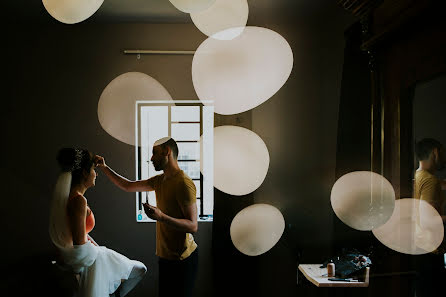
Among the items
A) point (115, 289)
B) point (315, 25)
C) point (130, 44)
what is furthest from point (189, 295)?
point (315, 25)

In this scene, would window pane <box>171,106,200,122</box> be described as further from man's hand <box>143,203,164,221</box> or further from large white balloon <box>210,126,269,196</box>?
man's hand <box>143,203,164,221</box>

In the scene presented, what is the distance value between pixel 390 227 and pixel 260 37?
2.87 m

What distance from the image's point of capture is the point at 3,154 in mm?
3906

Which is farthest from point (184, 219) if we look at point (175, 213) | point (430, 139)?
point (430, 139)

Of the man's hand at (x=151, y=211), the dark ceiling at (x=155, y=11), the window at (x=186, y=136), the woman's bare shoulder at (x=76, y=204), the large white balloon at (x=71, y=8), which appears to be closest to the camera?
the man's hand at (x=151, y=211)

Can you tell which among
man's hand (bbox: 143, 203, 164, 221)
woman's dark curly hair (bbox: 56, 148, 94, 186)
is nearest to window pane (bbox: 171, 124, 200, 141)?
woman's dark curly hair (bbox: 56, 148, 94, 186)

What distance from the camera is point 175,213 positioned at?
2521 mm

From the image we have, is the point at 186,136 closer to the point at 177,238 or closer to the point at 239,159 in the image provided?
the point at 239,159

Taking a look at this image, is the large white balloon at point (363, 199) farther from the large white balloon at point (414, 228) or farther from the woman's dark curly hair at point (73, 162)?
the woman's dark curly hair at point (73, 162)

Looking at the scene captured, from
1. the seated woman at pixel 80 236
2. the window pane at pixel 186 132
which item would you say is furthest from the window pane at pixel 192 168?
the seated woman at pixel 80 236

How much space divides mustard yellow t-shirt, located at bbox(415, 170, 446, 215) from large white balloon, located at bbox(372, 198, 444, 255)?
2 centimetres

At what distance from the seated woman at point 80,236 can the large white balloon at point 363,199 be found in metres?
1.63

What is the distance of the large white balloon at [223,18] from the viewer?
354 cm

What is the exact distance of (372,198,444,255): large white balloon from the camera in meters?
1.17
